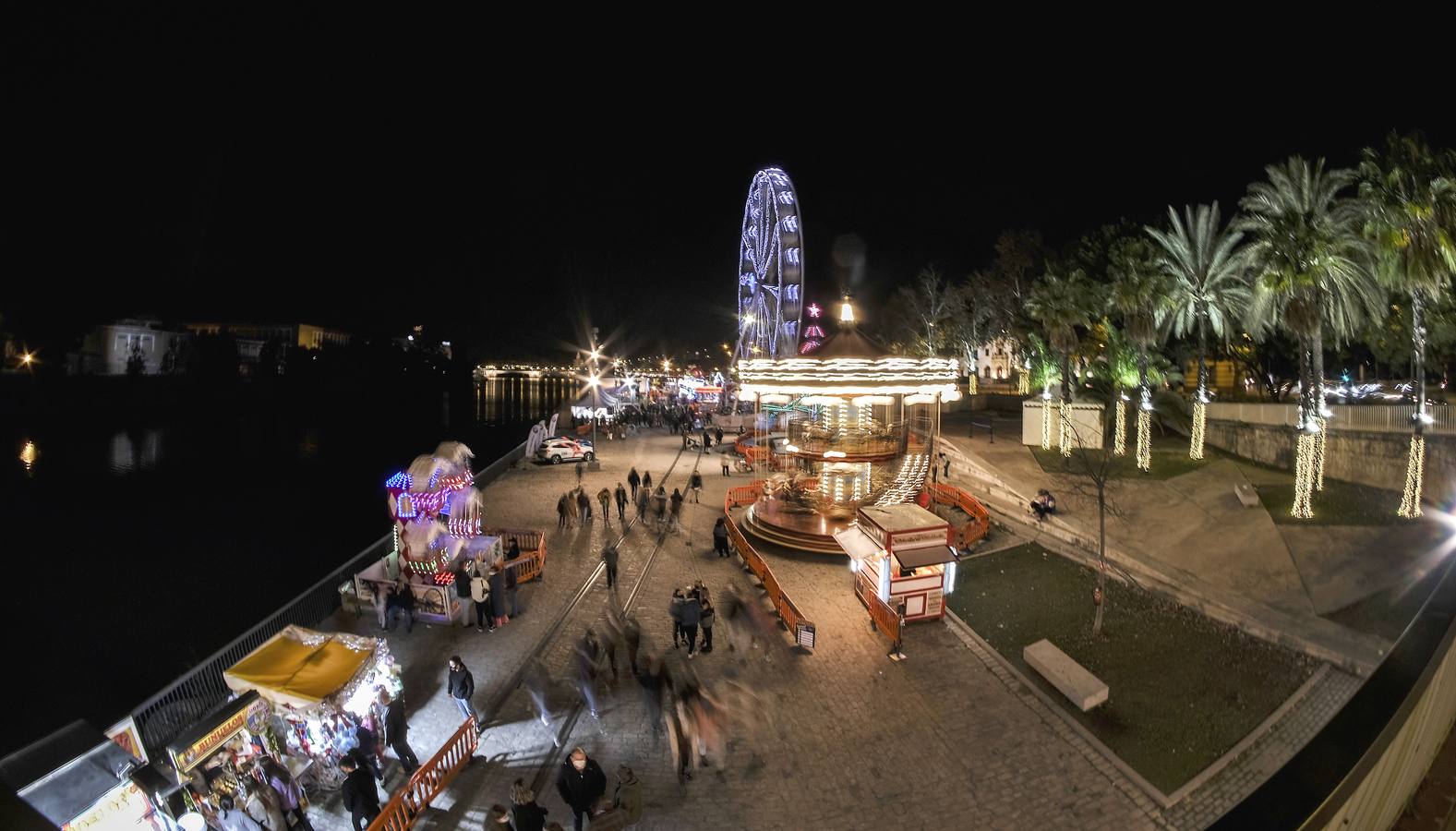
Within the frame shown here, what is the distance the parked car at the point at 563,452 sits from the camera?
31516mm

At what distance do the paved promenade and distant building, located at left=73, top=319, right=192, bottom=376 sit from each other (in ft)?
284

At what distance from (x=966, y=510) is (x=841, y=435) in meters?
4.24

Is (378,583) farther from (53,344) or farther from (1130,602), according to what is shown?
(53,344)

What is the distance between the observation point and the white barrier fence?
1727 cm

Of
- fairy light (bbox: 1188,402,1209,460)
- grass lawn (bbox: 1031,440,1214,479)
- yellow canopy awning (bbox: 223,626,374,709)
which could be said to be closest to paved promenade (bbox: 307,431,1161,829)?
yellow canopy awning (bbox: 223,626,374,709)

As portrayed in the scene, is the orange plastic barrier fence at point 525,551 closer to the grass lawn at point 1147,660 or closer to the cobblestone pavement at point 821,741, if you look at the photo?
the cobblestone pavement at point 821,741

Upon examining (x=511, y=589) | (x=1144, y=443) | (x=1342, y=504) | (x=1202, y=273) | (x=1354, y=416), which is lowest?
(x=511, y=589)

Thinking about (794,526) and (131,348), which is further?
(131,348)

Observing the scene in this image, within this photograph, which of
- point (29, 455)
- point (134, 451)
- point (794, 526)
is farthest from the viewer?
point (134, 451)

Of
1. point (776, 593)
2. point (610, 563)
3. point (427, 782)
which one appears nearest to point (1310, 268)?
point (776, 593)

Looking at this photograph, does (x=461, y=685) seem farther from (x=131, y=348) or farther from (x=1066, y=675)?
(x=131, y=348)

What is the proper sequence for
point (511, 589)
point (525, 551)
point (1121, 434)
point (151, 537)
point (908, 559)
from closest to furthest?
point (908, 559) → point (511, 589) → point (525, 551) → point (1121, 434) → point (151, 537)

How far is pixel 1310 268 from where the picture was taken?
15.9 metres

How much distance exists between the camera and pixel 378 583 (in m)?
12.8
